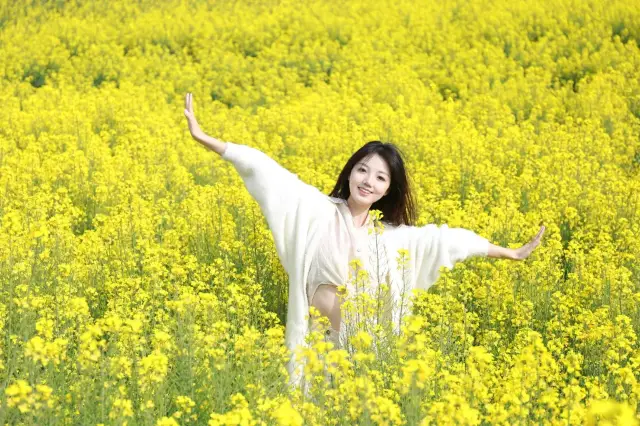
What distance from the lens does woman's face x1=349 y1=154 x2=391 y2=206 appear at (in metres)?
4.57

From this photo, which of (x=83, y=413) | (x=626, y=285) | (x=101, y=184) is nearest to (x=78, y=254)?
(x=101, y=184)

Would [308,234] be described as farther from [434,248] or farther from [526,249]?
[526,249]

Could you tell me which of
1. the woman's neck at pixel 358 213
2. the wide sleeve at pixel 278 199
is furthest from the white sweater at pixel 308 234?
the woman's neck at pixel 358 213

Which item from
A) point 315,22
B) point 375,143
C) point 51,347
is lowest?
point 51,347

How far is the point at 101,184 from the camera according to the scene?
6938 millimetres

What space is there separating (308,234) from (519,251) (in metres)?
1.01

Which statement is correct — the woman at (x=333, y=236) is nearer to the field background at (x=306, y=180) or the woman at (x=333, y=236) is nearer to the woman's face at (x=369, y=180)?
the woman's face at (x=369, y=180)

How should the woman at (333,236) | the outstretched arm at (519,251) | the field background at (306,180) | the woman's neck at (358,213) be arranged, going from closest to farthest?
the field background at (306,180), the outstretched arm at (519,251), the woman at (333,236), the woman's neck at (358,213)

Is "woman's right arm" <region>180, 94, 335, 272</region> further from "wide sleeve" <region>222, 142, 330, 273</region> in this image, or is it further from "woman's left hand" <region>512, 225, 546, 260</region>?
"woman's left hand" <region>512, 225, 546, 260</region>

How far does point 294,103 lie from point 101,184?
4704 mm

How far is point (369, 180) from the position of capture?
4.56 meters

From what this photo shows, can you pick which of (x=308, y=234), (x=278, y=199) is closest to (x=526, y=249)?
(x=308, y=234)

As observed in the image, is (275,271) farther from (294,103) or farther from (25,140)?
(294,103)

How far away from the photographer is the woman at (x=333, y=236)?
14.5 ft
